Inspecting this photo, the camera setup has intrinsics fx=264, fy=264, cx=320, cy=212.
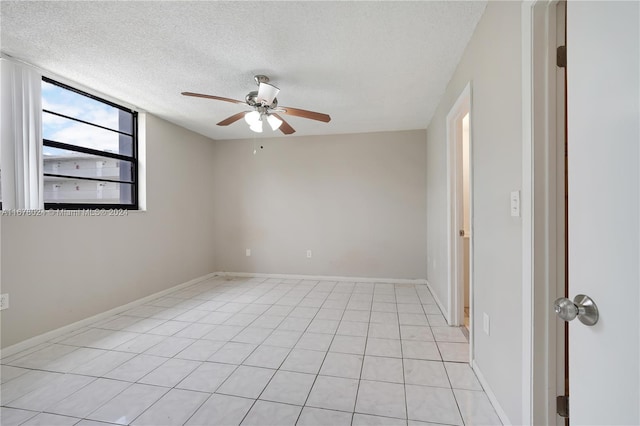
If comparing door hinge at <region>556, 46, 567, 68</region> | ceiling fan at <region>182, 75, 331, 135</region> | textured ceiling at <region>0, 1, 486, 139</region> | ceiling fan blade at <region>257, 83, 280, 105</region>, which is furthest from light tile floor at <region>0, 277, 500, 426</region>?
textured ceiling at <region>0, 1, 486, 139</region>

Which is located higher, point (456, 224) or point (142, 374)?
point (456, 224)

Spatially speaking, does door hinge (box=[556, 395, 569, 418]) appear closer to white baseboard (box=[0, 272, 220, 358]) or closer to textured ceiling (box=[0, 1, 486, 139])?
textured ceiling (box=[0, 1, 486, 139])

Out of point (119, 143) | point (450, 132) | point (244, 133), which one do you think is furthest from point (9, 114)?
point (450, 132)

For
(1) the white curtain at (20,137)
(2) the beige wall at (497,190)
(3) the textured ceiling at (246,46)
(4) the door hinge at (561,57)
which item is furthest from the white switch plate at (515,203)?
(1) the white curtain at (20,137)

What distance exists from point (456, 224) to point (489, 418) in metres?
1.62

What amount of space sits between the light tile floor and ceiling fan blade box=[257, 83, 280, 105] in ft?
7.04

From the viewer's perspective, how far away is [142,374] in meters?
1.88
